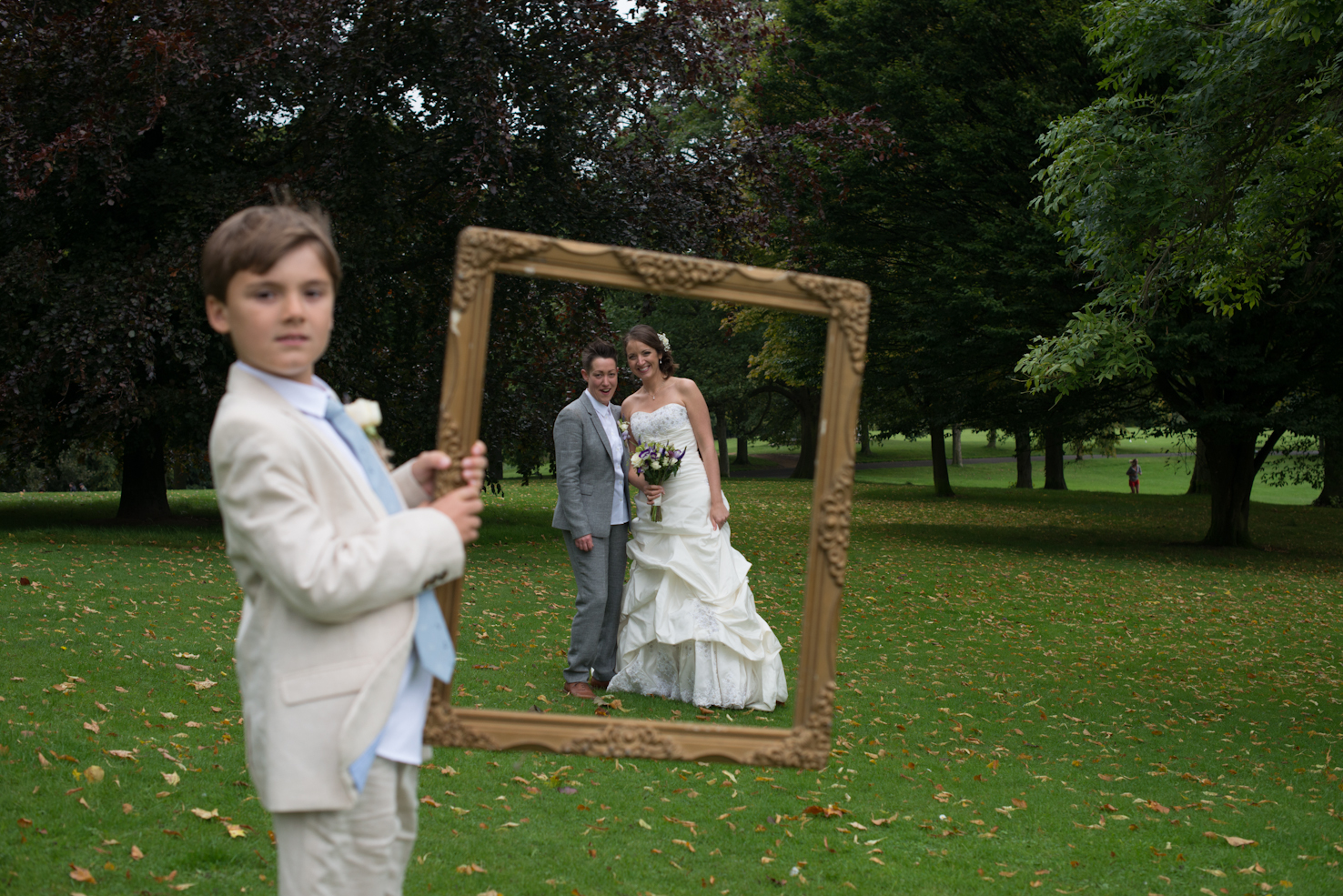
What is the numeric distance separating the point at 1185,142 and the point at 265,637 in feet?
31.1

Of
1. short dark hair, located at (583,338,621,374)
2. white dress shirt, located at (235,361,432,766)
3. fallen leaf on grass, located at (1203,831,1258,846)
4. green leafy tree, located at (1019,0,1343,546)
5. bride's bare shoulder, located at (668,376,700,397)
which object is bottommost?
fallen leaf on grass, located at (1203,831,1258,846)

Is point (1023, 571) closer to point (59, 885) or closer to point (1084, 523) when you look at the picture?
point (1084, 523)

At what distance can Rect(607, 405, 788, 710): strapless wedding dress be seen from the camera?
25.6 ft

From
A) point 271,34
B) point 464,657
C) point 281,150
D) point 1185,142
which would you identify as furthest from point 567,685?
point 281,150

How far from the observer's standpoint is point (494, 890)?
4.64 meters

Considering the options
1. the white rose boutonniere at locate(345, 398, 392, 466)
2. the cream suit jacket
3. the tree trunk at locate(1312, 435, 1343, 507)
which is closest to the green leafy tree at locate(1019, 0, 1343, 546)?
the white rose boutonniere at locate(345, 398, 392, 466)

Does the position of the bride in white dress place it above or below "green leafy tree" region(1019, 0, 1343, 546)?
below

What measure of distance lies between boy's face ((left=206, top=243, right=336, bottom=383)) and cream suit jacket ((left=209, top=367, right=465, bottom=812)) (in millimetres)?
77

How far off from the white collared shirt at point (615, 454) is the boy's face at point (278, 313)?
521 centimetres

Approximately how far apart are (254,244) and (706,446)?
18.3 ft

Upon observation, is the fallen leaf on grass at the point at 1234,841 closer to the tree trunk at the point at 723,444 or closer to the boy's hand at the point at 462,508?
the boy's hand at the point at 462,508

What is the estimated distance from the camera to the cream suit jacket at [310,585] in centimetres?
237

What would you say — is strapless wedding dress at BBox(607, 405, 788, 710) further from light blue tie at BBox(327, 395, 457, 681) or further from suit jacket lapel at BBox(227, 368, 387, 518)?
suit jacket lapel at BBox(227, 368, 387, 518)

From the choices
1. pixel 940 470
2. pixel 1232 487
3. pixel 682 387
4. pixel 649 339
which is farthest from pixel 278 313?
pixel 940 470
